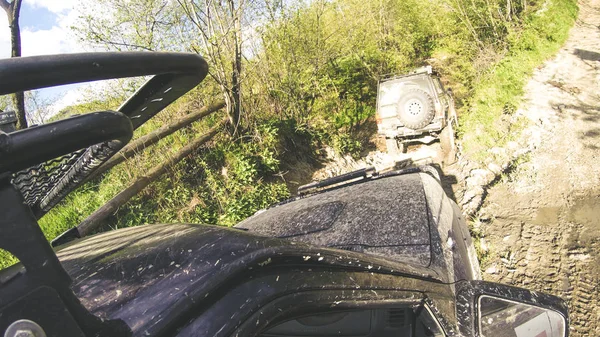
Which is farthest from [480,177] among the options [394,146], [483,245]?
[483,245]

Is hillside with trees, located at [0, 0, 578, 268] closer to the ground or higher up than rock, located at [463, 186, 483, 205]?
higher up

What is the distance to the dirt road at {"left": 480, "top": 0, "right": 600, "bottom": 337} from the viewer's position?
3.67 m

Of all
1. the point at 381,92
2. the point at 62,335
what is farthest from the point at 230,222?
the point at 62,335

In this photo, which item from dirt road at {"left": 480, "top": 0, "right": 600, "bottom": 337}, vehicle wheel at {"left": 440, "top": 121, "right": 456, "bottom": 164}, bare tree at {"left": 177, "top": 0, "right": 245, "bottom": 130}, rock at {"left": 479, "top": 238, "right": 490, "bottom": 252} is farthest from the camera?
vehicle wheel at {"left": 440, "top": 121, "right": 456, "bottom": 164}

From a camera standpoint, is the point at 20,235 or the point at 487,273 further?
the point at 487,273

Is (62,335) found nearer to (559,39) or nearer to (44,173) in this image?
(44,173)

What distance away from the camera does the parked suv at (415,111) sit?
6.99m

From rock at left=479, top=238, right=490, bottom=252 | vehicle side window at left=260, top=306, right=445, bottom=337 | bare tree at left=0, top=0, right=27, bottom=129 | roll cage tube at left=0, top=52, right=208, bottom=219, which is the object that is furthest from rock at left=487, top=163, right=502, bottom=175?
bare tree at left=0, top=0, right=27, bottom=129

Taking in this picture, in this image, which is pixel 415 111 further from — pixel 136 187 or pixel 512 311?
pixel 512 311

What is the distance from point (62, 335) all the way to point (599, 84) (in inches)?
419

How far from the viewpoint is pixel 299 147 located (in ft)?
27.9

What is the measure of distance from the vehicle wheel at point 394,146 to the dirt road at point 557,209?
7.38 feet

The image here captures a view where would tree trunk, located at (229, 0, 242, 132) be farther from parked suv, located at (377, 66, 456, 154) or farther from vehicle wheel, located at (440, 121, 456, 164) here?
vehicle wheel, located at (440, 121, 456, 164)

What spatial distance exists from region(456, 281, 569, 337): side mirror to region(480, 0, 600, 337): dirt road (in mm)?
2131
